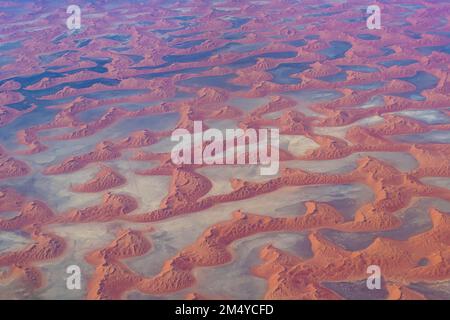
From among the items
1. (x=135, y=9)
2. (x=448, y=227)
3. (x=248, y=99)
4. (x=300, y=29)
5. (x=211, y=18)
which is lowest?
(x=448, y=227)

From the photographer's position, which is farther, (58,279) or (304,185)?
(304,185)

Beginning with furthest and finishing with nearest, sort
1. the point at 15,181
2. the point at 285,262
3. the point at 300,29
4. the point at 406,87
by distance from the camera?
the point at 300,29
the point at 406,87
the point at 15,181
the point at 285,262

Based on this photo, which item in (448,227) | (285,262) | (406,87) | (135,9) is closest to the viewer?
(285,262)

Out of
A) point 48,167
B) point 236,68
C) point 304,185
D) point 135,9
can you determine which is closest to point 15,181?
point 48,167

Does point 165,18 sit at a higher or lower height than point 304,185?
higher

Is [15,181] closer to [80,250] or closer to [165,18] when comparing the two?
[80,250]

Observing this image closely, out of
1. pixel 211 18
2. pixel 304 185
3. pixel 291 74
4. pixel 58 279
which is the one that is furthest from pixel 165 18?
pixel 58 279

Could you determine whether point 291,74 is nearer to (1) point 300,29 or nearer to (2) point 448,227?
(1) point 300,29
